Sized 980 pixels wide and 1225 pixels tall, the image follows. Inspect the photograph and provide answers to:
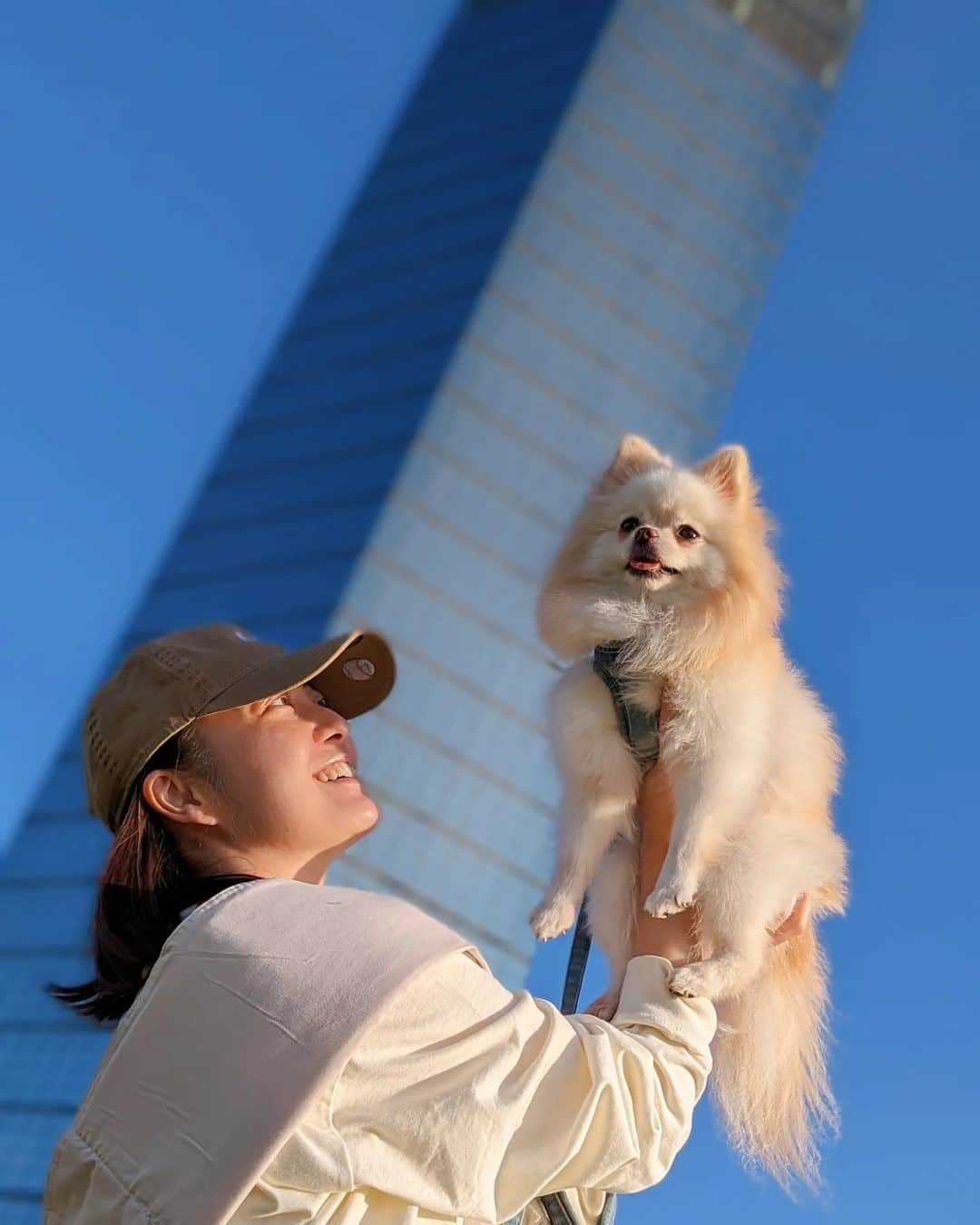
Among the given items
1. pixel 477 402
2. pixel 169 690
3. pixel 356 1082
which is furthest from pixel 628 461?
pixel 477 402

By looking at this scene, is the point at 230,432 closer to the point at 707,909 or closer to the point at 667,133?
the point at 667,133

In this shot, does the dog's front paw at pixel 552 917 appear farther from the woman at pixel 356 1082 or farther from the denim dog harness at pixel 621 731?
Answer: the woman at pixel 356 1082

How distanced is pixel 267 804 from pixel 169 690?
250 millimetres

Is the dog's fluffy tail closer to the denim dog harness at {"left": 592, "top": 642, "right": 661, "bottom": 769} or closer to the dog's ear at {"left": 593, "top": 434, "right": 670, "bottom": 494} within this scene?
the denim dog harness at {"left": 592, "top": 642, "right": 661, "bottom": 769}

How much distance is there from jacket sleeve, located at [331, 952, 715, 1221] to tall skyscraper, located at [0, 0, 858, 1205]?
3100cm

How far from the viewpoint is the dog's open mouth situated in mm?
2479

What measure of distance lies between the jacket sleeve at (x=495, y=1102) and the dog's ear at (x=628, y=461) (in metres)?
1.48

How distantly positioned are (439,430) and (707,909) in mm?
39272

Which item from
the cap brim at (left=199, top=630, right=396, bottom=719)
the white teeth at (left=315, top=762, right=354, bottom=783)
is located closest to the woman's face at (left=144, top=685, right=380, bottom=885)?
the white teeth at (left=315, top=762, right=354, bottom=783)

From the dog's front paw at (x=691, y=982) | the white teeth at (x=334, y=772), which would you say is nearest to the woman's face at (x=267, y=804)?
the white teeth at (x=334, y=772)

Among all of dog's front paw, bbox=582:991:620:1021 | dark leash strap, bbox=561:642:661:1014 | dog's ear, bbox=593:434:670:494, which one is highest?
dog's ear, bbox=593:434:670:494

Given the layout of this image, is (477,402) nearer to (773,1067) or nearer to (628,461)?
(628,461)

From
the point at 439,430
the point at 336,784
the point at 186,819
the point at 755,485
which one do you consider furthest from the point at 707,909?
the point at 439,430

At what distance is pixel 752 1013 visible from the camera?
2160 millimetres
